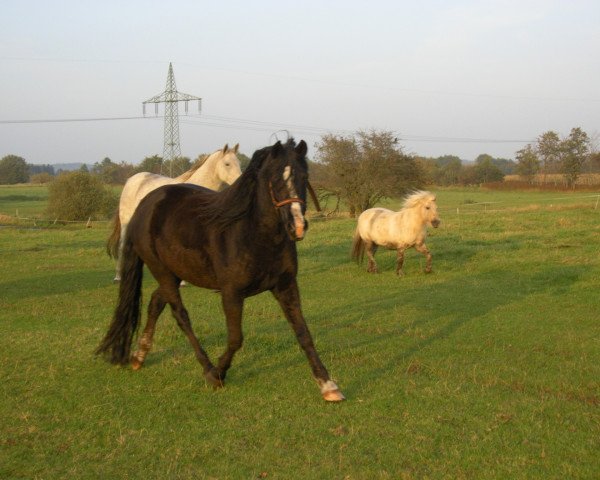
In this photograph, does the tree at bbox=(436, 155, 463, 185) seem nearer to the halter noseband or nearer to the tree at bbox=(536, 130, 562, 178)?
the tree at bbox=(536, 130, 562, 178)

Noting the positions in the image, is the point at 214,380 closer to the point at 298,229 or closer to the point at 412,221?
the point at 298,229

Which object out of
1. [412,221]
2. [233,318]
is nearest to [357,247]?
[412,221]

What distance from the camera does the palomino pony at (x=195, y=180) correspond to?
36.2 ft

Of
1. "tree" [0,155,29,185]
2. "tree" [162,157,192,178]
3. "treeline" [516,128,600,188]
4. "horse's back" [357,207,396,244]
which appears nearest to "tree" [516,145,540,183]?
"treeline" [516,128,600,188]

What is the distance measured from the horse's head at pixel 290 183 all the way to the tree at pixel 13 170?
10806 centimetres

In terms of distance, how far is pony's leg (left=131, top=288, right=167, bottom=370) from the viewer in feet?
20.7

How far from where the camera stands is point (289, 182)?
4.91 metres

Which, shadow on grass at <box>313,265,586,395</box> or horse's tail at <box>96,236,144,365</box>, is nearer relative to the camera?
horse's tail at <box>96,236,144,365</box>

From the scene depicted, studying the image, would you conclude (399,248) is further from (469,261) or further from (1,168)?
(1,168)

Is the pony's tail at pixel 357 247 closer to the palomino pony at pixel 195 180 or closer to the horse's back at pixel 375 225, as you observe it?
the horse's back at pixel 375 225

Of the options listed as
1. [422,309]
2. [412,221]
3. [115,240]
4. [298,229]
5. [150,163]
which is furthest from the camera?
[150,163]

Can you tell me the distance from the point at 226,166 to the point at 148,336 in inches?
203

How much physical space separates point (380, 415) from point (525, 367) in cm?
216

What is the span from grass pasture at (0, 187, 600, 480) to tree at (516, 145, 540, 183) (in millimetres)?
65234
